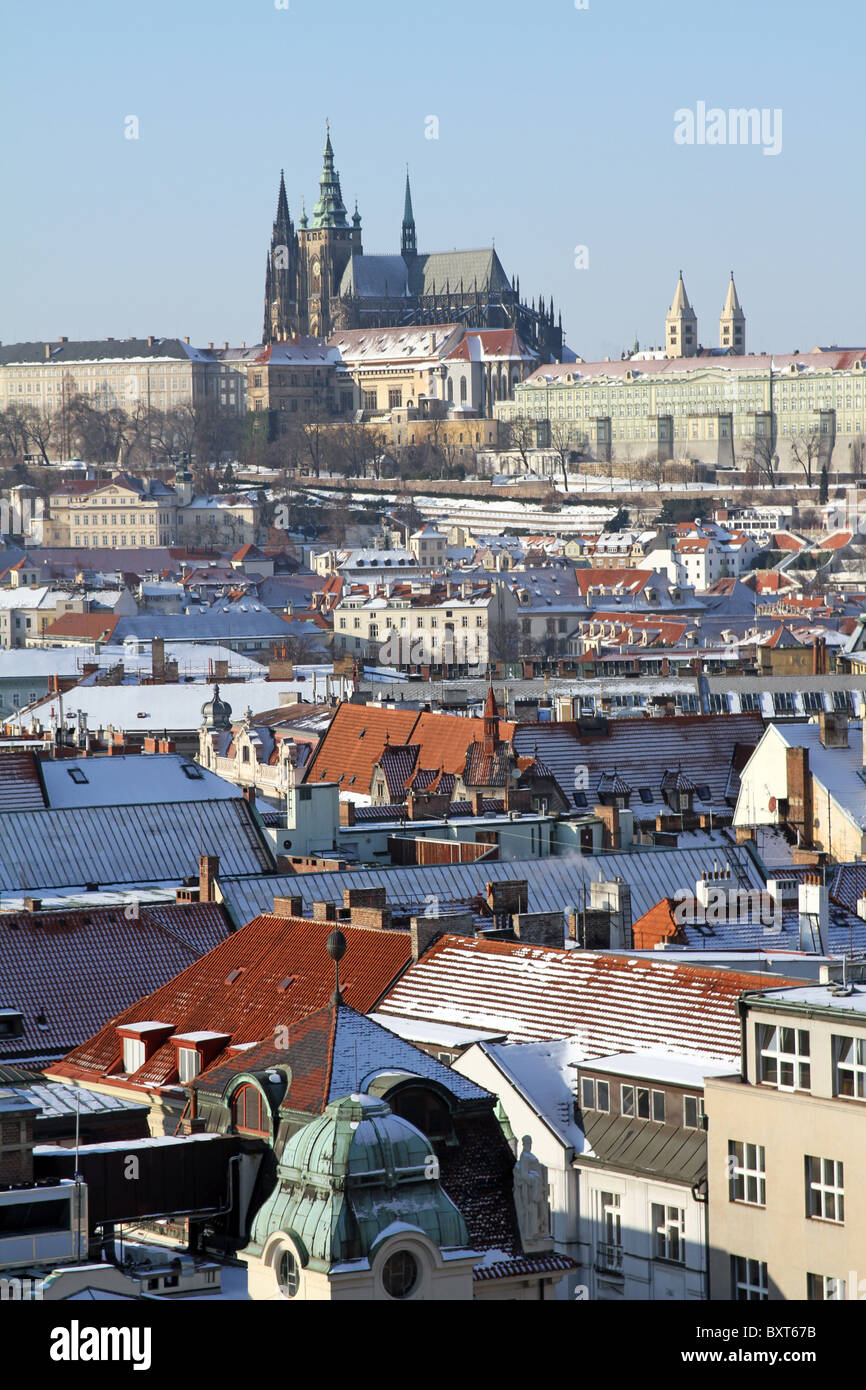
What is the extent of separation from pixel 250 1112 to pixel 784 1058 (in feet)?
7.67

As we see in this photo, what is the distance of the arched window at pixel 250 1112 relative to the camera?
11812 millimetres

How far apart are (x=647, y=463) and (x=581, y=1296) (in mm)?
121400

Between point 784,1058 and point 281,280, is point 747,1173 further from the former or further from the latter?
point 281,280

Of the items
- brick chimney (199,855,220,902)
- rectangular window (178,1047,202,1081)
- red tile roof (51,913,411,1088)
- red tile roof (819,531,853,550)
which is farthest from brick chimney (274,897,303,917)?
red tile roof (819,531,853,550)

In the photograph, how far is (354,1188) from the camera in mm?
9758

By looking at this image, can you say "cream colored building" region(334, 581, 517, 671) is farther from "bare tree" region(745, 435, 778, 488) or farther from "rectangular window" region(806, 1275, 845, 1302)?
"rectangular window" region(806, 1275, 845, 1302)

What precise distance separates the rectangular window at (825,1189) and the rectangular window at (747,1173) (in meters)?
0.29

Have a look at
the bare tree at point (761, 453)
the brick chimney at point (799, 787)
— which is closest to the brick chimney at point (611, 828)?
the brick chimney at point (799, 787)

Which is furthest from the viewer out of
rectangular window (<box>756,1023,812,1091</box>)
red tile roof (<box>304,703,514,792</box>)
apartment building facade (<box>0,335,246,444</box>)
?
apartment building facade (<box>0,335,246,444</box>)

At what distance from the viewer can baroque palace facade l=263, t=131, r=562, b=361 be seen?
156 metres

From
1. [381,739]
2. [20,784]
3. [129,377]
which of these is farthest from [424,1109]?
[129,377]

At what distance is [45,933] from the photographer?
1683 cm

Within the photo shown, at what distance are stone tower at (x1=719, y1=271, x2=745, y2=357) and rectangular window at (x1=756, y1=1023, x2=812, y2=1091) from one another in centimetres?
14829

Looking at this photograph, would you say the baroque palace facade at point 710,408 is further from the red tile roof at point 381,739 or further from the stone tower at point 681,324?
the red tile roof at point 381,739
